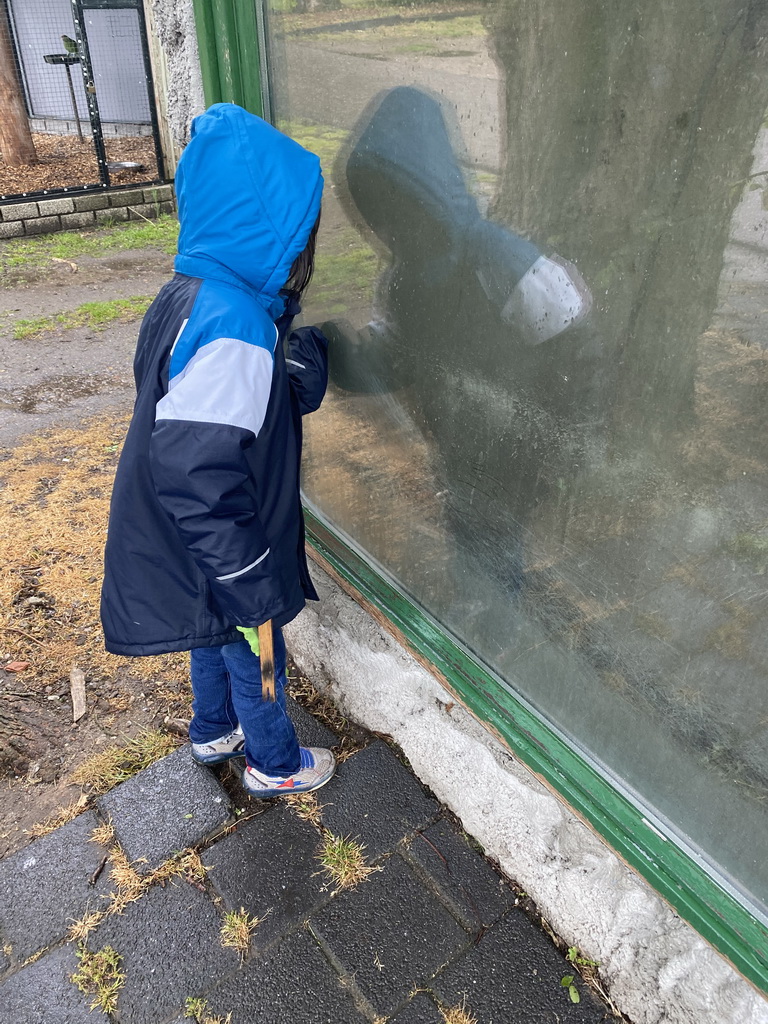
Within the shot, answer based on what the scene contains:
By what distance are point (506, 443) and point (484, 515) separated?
219mm

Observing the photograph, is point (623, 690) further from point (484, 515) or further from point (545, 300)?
point (545, 300)

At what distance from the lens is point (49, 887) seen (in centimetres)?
202

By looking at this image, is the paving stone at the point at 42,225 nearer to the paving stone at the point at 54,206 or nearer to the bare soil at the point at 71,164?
the paving stone at the point at 54,206

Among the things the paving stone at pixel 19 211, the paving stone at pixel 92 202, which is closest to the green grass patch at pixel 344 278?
the paving stone at pixel 19 211

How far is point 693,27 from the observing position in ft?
3.51

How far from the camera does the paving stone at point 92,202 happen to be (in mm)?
8539

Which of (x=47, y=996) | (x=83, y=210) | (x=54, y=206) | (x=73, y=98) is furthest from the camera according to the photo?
(x=73, y=98)

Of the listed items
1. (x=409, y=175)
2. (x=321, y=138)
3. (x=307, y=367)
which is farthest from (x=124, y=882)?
(x=321, y=138)

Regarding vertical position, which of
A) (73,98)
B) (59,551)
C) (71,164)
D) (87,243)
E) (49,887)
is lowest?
(87,243)

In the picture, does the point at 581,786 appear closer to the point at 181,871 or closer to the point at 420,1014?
the point at 420,1014

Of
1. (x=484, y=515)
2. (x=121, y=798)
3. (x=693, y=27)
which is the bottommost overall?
(x=121, y=798)

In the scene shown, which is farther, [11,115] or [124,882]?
[11,115]

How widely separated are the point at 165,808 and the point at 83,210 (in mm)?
8305

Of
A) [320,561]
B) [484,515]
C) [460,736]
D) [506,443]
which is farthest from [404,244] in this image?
[460,736]
